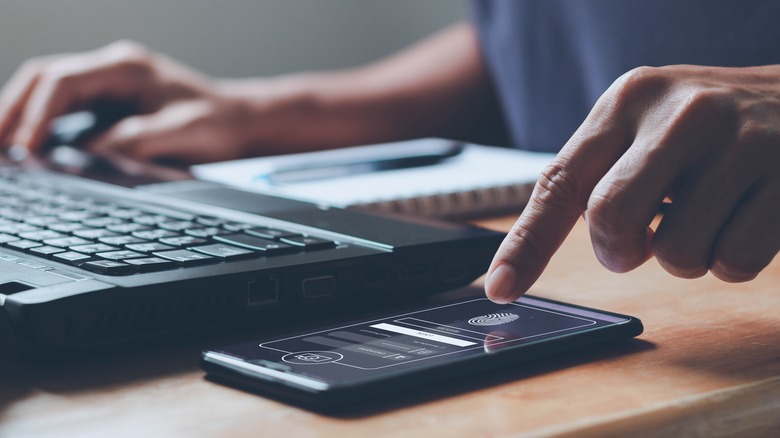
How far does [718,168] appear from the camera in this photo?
388mm

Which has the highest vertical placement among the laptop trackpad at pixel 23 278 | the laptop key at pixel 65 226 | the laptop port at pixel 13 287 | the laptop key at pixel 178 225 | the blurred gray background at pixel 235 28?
the blurred gray background at pixel 235 28

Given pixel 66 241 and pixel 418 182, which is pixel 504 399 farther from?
pixel 418 182

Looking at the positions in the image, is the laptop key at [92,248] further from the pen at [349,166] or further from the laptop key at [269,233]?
the pen at [349,166]

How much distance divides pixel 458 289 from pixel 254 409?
0.20m

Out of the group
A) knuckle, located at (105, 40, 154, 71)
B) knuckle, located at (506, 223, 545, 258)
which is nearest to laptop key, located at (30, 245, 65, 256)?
knuckle, located at (506, 223, 545, 258)

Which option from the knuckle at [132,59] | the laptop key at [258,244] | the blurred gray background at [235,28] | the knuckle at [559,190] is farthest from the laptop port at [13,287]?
the blurred gray background at [235,28]

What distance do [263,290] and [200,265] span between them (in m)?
0.03

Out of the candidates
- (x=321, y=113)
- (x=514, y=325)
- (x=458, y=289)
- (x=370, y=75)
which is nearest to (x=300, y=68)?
(x=370, y=75)

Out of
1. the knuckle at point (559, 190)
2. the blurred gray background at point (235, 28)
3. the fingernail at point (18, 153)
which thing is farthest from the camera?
the blurred gray background at point (235, 28)

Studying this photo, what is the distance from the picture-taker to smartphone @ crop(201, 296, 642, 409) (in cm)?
33

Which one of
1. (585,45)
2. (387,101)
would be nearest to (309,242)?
(585,45)

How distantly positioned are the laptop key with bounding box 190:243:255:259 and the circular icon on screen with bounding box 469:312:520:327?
0.11 m

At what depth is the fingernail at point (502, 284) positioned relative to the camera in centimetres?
40

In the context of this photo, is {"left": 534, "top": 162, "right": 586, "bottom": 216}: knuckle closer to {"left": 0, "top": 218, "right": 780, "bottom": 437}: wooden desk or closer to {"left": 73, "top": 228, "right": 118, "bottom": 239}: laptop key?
{"left": 0, "top": 218, "right": 780, "bottom": 437}: wooden desk
